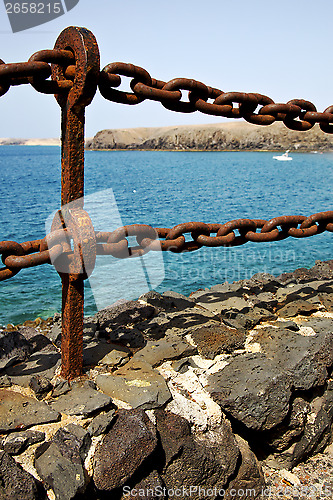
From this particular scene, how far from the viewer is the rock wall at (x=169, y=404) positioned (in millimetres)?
1986

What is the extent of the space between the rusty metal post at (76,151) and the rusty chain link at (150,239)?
0.08m

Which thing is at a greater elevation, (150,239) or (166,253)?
(150,239)

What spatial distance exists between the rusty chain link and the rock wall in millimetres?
678

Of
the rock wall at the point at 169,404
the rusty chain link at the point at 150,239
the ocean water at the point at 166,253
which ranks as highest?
the rusty chain link at the point at 150,239

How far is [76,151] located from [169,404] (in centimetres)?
132

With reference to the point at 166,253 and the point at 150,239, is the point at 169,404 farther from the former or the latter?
the point at 166,253

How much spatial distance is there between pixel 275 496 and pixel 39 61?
2.52m

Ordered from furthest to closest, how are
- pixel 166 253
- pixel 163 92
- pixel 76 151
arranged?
pixel 166 253
pixel 163 92
pixel 76 151

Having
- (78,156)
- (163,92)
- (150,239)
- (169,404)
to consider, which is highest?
(163,92)

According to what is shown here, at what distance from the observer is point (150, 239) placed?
2318 millimetres

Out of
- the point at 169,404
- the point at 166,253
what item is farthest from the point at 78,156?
the point at 166,253

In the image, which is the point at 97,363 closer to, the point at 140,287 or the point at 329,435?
the point at 329,435

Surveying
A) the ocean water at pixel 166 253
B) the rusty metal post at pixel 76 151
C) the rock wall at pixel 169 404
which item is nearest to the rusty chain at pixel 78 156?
the rusty metal post at pixel 76 151

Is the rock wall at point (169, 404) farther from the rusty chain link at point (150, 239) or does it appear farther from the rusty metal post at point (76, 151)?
the rusty chain link at point (150, 239)
